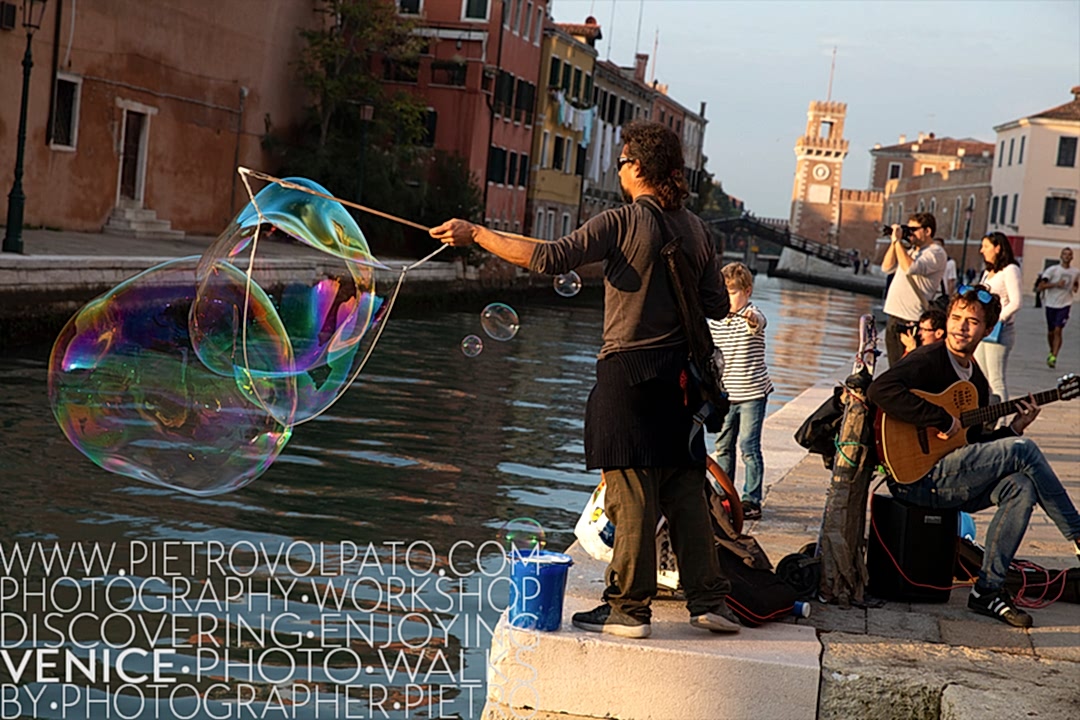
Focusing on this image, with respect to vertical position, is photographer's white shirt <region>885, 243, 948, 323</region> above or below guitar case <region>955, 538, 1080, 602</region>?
above

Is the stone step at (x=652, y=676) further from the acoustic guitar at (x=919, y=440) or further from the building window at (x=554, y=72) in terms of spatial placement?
the building window at (x=554, y=72)

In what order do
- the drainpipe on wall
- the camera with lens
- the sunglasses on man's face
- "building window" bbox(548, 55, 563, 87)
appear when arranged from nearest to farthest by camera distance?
the sunglasses on man's face, the camera with lens, the drainpipe on wall, "building window" bbox(548, 55, 563, 87)

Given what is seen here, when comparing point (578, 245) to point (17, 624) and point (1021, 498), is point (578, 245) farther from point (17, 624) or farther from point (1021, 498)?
point (17, 624)

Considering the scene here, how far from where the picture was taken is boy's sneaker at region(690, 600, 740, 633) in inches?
180

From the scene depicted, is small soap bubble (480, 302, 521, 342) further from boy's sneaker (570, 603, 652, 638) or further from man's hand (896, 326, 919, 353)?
boy's sneaker (570, 603, 652, 638)

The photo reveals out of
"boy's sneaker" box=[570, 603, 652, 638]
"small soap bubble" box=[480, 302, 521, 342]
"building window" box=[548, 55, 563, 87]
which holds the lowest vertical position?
"boy's sneaker" box=[570, 603, 652, 638]

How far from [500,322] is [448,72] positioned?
3136 cm

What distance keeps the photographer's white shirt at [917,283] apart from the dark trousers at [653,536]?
5709mm

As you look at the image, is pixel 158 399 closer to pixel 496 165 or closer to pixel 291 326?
pixel 291 326

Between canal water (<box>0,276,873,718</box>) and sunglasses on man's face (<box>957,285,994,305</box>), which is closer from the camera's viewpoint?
canal water (<box>0,276,873,718</box>)

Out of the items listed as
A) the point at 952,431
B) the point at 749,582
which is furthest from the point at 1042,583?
the point at 749,582

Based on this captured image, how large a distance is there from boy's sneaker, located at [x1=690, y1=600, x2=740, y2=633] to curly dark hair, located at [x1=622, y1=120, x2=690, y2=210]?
130 centimetres

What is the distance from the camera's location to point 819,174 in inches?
4717

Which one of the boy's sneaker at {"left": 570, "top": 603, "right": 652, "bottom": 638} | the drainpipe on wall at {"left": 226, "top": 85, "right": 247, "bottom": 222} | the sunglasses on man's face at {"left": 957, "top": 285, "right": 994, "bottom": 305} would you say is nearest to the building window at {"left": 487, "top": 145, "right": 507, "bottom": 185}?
the drainpipe on wall at {"left": 226, "top": 85, "right": 247, "bottom": 222}
